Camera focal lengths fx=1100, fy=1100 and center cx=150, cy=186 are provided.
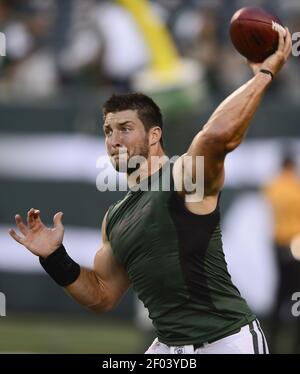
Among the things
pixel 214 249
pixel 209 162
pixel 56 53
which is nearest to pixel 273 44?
pixel 209 162

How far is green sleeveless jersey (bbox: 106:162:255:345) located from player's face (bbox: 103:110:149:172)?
178mm

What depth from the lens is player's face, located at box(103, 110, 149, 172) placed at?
19.1ft

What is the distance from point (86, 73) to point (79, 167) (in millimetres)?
1323

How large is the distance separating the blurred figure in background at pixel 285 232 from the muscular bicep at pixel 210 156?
20.8 ft

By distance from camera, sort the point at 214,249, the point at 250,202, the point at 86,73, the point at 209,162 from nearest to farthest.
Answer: the point at 209,162 → the point at 214,249 → the point at 250,202 → the point at 86,73

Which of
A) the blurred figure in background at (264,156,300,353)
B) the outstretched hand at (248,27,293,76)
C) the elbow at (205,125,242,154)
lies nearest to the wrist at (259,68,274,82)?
the outstretched hand at (248,27,293,76)

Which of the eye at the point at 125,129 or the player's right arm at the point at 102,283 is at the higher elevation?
the eye at the point at 125,129

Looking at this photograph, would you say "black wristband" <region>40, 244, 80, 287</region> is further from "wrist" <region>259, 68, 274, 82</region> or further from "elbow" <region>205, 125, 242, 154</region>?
"wrist" <region>259, 68, 274, 82</region>

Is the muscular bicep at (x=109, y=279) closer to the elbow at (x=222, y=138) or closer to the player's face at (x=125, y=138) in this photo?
the player's face at (x=125, y=138)

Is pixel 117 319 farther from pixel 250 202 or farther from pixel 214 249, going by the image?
pixel 214 249

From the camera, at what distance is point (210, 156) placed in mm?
5277

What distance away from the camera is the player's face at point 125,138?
5.82 m

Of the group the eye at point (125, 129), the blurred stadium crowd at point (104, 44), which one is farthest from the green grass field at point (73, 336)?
the eye at point (125, 129)
